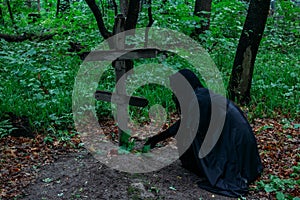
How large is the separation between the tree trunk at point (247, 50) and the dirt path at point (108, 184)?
3623 mm

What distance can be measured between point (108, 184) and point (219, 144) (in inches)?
68.5

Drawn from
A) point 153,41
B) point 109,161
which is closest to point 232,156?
point 109,161

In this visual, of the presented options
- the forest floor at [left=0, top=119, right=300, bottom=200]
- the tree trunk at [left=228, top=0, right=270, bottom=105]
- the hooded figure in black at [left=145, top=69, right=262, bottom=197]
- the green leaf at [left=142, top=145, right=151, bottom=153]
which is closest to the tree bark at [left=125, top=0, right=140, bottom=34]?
the hooded figure in black at [left=145, top=69, right=262, bottom=197]

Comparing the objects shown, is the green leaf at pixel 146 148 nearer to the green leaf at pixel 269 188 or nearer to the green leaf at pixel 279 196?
the green leaf at pixel 269 188

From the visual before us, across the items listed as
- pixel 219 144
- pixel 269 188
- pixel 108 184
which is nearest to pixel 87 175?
pixel 108 184

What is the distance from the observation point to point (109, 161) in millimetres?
5379

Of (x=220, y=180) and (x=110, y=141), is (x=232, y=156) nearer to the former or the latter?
(x=220, y=180)

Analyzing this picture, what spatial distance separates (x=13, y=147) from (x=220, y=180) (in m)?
3.89

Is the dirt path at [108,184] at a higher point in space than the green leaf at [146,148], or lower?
lower

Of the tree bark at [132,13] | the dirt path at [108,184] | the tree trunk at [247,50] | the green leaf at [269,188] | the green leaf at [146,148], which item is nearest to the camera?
the dirt path at [108,184]

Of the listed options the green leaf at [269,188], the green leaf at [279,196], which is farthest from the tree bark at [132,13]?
the green leaf at [279,196]

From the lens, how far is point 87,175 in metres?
4.97

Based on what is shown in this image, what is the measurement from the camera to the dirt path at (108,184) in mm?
4471

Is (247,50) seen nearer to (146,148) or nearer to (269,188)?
(146,148)
